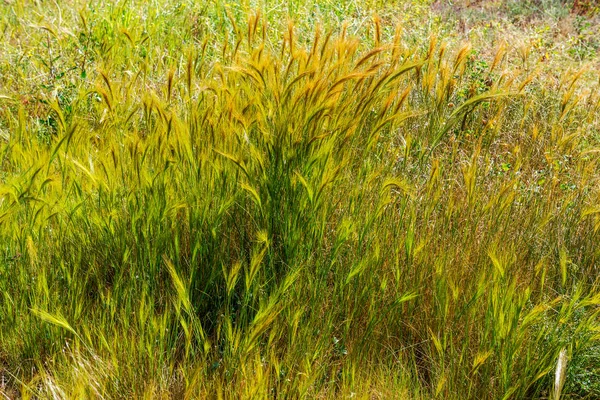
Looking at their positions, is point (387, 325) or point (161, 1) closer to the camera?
point (387, 325)

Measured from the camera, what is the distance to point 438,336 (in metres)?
1.95

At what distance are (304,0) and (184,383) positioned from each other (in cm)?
352

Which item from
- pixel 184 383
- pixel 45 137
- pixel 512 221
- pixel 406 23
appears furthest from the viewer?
pixel 406 23

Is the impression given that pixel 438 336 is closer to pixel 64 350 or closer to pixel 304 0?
pixel 64 350

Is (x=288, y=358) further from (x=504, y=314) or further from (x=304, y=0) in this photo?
(x=304, y=0)

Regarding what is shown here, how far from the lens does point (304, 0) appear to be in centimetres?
484

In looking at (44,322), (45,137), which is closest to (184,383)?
(44,322)

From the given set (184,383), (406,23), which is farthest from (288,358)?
(406,23)

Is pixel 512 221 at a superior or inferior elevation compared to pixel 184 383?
superior

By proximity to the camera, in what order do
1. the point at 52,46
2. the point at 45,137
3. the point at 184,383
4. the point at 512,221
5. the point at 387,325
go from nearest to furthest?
the point at 184,383 → the point at 387,325 → the point at 512,221 → the point at 45,137 → the point at 52,46

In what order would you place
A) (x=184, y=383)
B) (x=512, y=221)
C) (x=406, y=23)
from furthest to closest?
(x=406, y=23), (x=512, y=221), (x=184, y=383)

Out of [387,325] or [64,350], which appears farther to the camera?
[387,325]

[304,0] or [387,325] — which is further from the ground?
[304,0]

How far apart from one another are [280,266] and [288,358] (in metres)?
0.31
